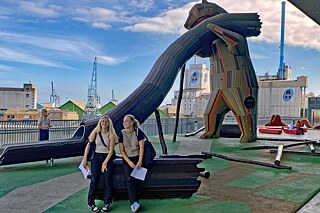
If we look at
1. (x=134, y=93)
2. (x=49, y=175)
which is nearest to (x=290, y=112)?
(x=134, y=93)

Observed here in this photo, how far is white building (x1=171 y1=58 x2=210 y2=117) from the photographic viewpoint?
3767cm

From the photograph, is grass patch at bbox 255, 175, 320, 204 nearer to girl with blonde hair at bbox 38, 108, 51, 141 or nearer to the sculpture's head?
girl with blonde hair at bbox 38, 108, 51, 141

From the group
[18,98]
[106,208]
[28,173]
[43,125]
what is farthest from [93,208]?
[18,98]

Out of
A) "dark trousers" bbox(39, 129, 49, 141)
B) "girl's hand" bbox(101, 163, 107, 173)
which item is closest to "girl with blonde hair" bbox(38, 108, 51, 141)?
"dark trousers" bbox(39, 129, 49, 141)

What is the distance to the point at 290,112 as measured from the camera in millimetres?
31734

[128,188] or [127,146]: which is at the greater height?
[127,146]

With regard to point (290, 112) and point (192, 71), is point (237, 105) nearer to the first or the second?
point (290, 112)

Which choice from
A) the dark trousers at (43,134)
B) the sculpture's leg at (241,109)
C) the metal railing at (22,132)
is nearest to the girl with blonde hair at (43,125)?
the dark trousers at (43,134)

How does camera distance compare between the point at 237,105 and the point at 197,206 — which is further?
the point at 237,105

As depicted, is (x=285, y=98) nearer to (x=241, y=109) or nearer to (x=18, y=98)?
(x=241, y=109)

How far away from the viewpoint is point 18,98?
38250 mm

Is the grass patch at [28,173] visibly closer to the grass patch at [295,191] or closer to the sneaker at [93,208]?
the sneaker at [93,208]

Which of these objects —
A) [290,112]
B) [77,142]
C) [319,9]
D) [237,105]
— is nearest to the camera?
[77,142]

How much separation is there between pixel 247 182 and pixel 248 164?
203 cm
